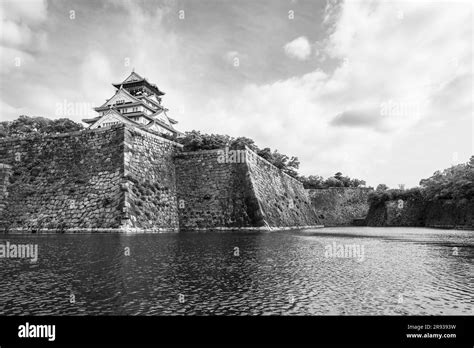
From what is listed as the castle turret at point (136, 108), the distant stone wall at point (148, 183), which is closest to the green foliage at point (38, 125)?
the castle turret at point (136, 108)

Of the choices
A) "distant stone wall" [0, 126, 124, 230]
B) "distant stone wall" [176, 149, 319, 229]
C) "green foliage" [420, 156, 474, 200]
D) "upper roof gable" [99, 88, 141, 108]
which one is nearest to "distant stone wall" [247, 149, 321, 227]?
"distant stone wall" [176, 149, 319, 229]

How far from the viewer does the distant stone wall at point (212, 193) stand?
93.3 feet

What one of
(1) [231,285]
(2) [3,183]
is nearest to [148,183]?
(2) [3,183]

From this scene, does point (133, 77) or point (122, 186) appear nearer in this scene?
point (122, 186)

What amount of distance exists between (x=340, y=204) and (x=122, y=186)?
6092cm

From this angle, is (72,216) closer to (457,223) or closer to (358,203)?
(457,223)

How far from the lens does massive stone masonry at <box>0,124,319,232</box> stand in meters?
A: 24.6

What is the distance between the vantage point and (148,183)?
89.5 feet

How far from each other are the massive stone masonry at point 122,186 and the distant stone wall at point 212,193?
8cm

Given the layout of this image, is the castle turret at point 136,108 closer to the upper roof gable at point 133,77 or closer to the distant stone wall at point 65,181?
the upper roof gable at point 133,77

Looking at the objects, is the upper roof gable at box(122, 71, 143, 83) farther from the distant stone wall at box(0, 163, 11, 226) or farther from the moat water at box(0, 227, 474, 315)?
the moat water at box(0, 227, 474, 315)

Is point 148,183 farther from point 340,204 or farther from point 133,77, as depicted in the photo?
point 340,204

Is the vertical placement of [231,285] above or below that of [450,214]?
below
